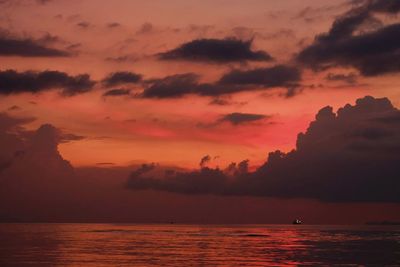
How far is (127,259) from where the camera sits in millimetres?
97625

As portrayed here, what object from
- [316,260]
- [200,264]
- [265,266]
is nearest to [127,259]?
[200,264]

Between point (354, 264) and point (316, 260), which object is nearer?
point (354, 264)

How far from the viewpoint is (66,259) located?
97375 mm

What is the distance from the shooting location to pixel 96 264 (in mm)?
87625

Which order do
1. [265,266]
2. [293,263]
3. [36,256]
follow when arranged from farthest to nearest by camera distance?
[36,256] < [293,263] < [265,266]

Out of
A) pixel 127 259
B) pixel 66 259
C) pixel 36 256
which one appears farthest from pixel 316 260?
pixel 36 256

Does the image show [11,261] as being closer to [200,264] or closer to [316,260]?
[200,264]

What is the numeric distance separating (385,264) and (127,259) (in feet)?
133

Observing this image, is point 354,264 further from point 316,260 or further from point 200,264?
point 200,264

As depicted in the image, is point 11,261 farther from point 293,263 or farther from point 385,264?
point 385,264

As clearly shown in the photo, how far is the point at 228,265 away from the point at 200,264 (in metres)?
4.14

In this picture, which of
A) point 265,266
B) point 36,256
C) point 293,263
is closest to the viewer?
point 265,266

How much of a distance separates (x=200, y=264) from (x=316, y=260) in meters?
21.0

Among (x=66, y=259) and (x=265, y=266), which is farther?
(x=66, y=259)
